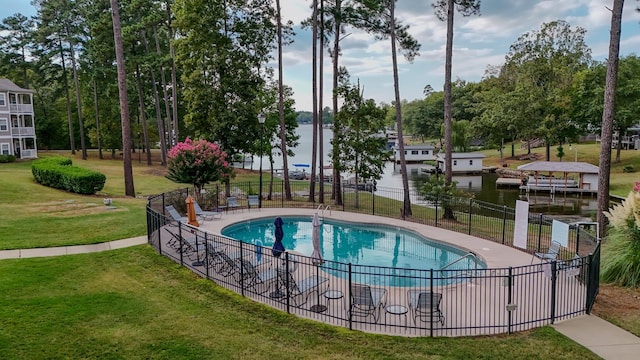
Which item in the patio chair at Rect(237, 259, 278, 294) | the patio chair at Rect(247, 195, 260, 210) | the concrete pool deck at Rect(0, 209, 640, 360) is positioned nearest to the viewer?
the concrete pool deck at Rect(0, 209, 640, 360)

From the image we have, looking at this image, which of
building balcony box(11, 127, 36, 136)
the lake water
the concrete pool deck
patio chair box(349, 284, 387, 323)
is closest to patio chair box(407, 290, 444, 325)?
patio chair box(349, 284, 387, 323)

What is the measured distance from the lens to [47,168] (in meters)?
25.5

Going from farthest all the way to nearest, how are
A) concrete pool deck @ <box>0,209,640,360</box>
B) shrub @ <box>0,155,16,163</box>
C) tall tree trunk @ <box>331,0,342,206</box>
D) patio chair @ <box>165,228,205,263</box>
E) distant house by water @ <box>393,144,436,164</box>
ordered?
distant house by water @ <box>393,144,436,164</box> < shrub @ <box>0,155,16,163</box> < tall tree trunk @ <box>331,0,342,206</box> < patio chair @ <box>165,228,205,263</box> < concrete pool deck @ <box>0,209,640,360</box>

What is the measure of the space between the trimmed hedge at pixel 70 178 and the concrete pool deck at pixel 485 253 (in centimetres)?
761

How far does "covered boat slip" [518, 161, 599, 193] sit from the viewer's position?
3842cm

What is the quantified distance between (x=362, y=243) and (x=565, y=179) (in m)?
29.2

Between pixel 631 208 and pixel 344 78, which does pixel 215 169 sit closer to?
pixel 344 78

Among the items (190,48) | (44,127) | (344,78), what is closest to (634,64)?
(344,78)

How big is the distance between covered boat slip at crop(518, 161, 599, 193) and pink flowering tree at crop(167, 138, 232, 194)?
28.4 metres

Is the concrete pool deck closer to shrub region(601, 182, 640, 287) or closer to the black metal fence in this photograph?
the black metal fence

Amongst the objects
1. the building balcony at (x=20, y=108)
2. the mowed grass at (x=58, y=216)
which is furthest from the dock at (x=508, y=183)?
the building balcony at (x=20, y=108)

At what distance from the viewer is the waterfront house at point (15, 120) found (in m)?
41.8

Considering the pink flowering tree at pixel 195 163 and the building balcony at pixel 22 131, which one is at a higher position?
the building balcony at pixel 22 131

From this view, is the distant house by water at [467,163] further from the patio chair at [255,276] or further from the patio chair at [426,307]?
the patio chair at [426,307]
